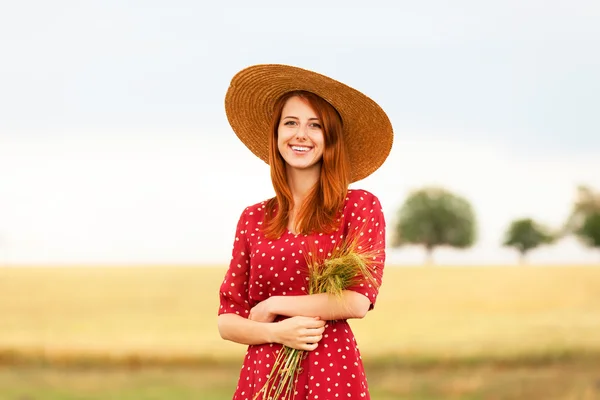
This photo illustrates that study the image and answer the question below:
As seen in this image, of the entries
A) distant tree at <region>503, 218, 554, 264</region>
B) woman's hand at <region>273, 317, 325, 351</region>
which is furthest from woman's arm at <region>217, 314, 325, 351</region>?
distant tree at <region>503, 218, 554, 264</region>

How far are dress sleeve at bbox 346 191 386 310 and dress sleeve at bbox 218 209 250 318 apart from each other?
0.42m

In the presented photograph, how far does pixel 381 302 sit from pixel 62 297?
3187mm

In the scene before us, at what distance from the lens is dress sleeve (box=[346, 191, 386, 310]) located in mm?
3242

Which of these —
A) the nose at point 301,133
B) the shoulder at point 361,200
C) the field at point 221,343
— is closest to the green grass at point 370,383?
the field at point 221,343

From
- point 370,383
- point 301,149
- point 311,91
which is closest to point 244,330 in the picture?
point 301,149

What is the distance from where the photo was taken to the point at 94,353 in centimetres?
809

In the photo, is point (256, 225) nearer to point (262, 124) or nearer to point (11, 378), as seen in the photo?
point (262, 124)

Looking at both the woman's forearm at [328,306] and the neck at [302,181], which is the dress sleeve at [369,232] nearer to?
the woman's forearm at [328,306]

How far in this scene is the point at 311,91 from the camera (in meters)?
3.49

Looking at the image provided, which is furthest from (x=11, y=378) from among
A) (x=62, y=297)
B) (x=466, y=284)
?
(x=466, y=284)

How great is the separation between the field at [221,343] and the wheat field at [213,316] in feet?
0.04

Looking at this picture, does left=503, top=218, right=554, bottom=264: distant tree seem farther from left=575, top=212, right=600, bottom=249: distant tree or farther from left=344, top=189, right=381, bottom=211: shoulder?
left=344, top=189, right=381, bottom=211: shoulder

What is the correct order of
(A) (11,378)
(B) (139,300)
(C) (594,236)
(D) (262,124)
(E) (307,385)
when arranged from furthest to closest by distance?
(C) (594,236), (B) (139,300), (A) (11,378), (D) (262,124), (E) (307,385)

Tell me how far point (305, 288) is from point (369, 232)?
1.01ft
